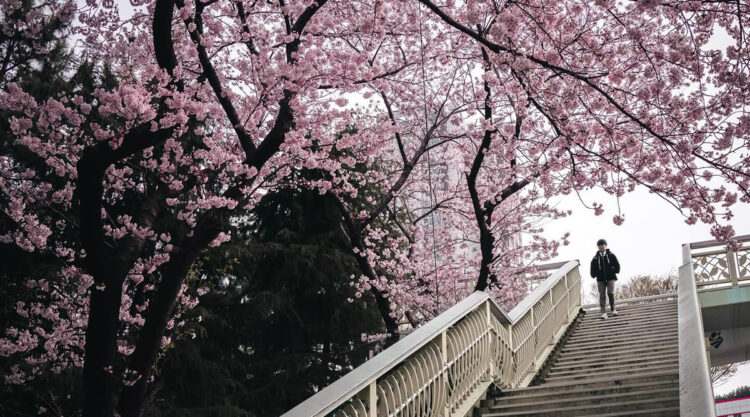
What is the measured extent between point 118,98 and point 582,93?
4883 mm

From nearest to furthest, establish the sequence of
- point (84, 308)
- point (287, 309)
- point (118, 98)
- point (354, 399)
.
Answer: point (354, 399) < point (118, 98) < point (84, 308) < point (287, 309)

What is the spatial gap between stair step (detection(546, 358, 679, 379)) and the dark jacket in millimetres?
4083

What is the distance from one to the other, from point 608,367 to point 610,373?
339mm

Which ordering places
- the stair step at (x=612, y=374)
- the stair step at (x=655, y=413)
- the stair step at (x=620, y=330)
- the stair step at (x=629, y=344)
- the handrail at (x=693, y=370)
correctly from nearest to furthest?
the handrail at (x=693, y=370) → the stair step at (x=655, y=413) → the stair step at (x=612, y=374) → the stair step at (x=629, y=344) → the stair step at (x=620, y=330)

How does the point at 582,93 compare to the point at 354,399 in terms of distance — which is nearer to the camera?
the point at 354,399

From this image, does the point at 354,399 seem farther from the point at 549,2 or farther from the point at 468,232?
the point at 468,232

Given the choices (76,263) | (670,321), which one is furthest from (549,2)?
(76,263)

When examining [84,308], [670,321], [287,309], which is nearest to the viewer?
[84,308]

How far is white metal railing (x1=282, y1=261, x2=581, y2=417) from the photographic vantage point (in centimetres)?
410

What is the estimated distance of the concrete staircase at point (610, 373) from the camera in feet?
19.8

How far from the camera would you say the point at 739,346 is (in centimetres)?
1677

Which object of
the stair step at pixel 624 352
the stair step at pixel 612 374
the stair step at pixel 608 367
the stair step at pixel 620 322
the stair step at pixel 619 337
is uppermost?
the stair step at pixel 620 322

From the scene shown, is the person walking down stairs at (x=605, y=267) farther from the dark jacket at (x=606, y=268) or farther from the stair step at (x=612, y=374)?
the stair step at (x=612, y=374)

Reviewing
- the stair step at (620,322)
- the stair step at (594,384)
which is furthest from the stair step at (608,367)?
the stair step at (620,322)
